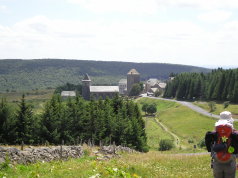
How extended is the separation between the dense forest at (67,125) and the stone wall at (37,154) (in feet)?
42.3

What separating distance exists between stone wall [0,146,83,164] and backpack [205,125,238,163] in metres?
8.93

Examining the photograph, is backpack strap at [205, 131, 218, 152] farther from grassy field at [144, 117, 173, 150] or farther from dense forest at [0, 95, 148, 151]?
grassy field at [144, 117, 173, 150]

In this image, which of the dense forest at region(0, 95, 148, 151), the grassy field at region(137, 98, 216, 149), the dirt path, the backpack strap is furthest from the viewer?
the grassy field at region(137, 98, 216, 149)

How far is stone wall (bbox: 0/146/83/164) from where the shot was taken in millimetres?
15656

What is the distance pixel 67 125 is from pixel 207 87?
9167 centimetres

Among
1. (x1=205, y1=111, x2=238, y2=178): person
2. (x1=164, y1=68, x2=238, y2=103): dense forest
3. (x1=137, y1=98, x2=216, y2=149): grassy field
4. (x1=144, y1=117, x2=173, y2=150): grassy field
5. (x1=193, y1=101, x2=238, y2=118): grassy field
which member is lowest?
(x1=144, y1=117, x2=173, y2=150): grassy field

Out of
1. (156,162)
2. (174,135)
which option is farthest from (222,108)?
(156,162)

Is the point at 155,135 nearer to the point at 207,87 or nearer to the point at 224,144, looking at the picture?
the point at 207,87

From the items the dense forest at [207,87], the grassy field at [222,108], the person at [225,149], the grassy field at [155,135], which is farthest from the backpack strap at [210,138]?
the dense forest at [207,87]

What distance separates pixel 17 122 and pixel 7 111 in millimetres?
1599

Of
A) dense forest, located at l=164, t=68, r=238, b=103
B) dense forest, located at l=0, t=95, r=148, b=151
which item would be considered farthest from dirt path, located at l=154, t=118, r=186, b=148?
dense forest, located at l=164, t=68, r=238, b=103

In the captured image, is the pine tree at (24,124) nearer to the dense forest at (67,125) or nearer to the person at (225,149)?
the dense forest at (67,125)

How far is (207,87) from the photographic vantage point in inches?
4813

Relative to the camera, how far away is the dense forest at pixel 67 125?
118 feet
